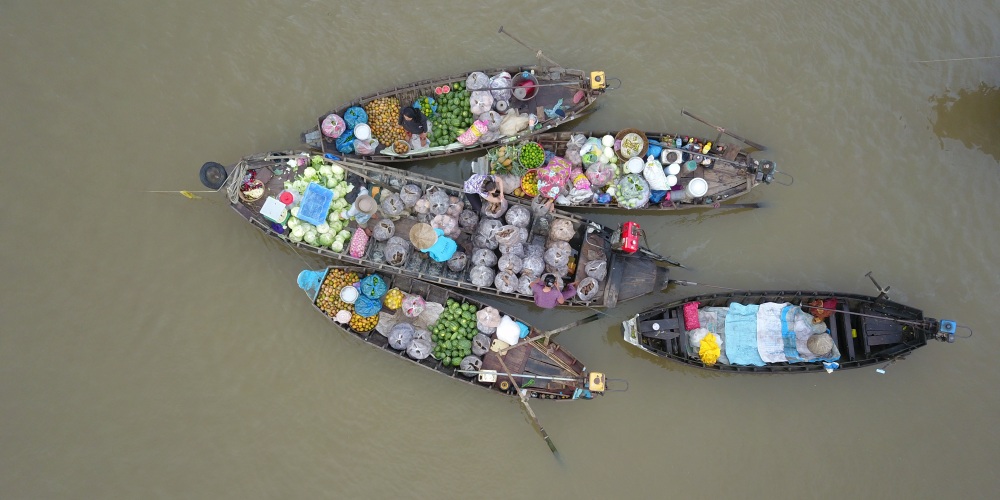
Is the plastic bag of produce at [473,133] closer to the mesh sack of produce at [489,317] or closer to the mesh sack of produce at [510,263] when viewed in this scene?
the mesh sack of produce at [510,263]

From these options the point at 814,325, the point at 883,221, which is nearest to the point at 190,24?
the point at 814,325

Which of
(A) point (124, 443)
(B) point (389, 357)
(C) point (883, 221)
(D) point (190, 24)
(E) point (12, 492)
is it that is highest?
(D) point (190, 24)

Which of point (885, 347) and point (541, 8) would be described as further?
point (541, 8)

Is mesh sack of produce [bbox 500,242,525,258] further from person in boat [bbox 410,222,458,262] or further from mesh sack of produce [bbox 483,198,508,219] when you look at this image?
person in boat [bbox 410,222,458,262]

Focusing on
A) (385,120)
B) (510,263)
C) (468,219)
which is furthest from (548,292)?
(385,120)

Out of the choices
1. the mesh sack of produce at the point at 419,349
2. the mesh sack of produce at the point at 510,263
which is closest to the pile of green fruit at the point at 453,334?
the mesh sack of produce at the point at 419,349

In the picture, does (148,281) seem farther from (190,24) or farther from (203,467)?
(190,24)
